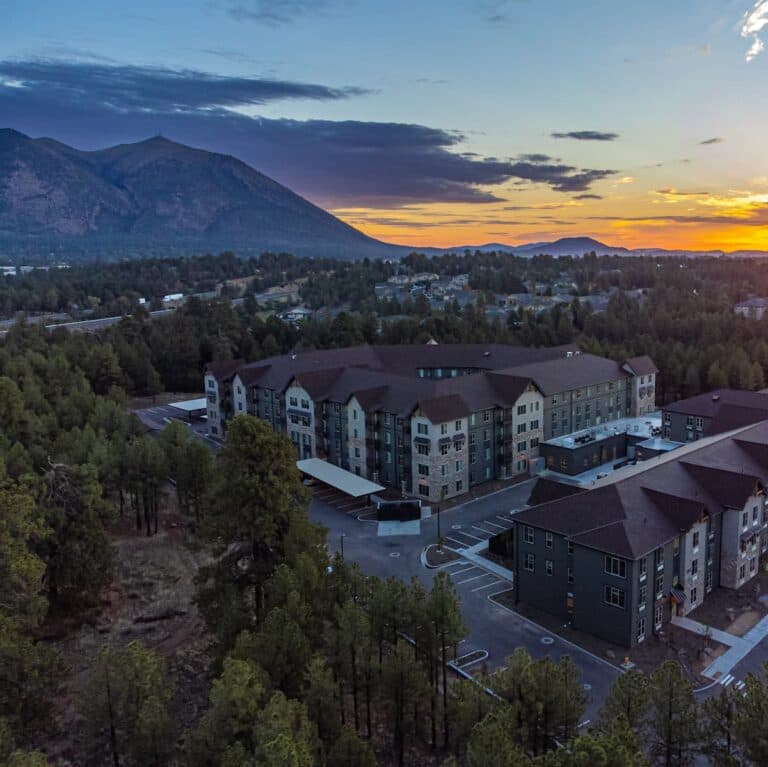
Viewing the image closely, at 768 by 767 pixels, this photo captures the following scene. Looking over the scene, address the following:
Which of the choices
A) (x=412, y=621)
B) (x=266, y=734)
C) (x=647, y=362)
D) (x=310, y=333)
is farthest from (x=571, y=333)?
(x=266, y=734)

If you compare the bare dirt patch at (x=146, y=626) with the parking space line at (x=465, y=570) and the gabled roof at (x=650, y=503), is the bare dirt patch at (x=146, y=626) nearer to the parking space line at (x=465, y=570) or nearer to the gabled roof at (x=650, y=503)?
the parking space line at (x=465, y=570)

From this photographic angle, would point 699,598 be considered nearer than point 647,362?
Yes

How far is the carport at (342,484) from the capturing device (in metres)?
57.2

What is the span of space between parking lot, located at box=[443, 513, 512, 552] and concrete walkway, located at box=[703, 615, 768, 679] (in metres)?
16.7

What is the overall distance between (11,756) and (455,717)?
14.9 metres

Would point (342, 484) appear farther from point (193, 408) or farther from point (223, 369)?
point (193, 408)

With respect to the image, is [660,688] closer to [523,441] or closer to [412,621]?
[412,621]

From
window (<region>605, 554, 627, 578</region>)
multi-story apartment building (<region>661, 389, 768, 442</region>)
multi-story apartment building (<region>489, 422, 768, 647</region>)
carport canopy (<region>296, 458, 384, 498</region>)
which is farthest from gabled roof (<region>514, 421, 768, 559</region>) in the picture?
carport canopy (<region>296, 458, 384, 498</region>)

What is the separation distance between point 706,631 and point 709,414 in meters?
31.7

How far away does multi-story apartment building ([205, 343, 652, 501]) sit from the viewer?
58969 mm

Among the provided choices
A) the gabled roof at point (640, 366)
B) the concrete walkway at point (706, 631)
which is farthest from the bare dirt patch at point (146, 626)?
the gabled roof at point (640, 366)

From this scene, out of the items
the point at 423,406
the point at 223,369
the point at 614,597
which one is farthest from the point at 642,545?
the point at 223,369

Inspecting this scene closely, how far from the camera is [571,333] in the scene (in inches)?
4636

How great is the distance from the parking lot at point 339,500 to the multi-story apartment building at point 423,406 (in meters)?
3.49
